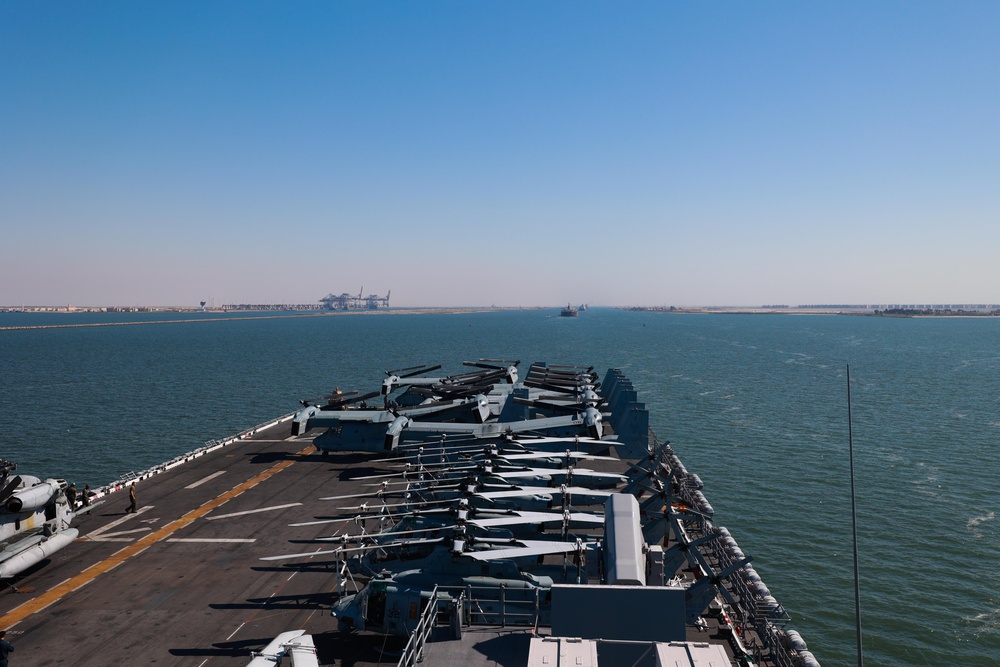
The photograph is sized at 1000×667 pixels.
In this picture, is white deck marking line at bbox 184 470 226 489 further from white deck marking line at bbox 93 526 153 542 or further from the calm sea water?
the calm sea water

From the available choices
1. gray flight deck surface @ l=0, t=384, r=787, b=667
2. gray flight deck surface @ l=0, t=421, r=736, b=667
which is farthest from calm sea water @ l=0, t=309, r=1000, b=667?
gray flight deck surface @ l=0, t=421, r=736, b=667

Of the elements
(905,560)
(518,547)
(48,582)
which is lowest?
(905,560)

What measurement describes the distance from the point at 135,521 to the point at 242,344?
546ft

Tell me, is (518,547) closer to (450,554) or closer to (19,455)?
(450,554)

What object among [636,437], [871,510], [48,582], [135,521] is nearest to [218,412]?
[135,521]

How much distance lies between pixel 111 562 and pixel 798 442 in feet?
188

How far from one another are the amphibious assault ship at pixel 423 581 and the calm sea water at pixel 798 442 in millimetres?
6820

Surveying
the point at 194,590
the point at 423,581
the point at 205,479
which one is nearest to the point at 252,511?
the point at 205,479

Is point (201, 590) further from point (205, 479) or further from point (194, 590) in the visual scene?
point (205, 479)

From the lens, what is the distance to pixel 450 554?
21.3 metres

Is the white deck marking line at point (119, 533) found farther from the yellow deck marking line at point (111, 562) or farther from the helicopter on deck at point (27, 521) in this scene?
the helicopter on deck at point (27, 521)

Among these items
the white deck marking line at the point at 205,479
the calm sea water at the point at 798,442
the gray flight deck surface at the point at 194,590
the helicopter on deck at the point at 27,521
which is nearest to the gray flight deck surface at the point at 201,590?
the gray flight deck surface at the point at 194,590

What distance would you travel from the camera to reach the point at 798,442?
196 feet

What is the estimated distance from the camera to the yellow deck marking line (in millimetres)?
24109
